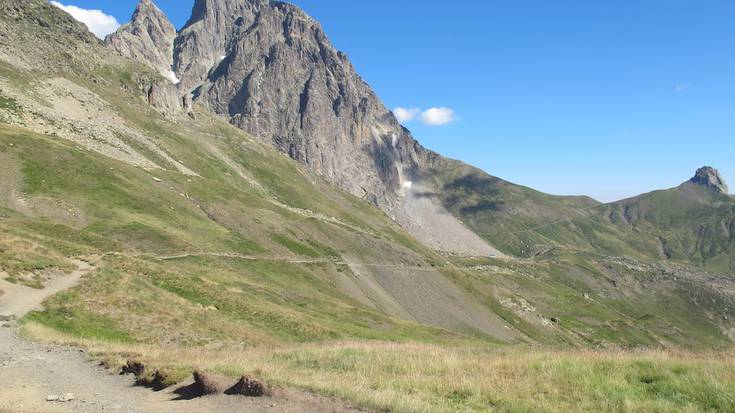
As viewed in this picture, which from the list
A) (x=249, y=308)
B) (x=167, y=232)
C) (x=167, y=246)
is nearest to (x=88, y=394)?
(x=249, y=308)

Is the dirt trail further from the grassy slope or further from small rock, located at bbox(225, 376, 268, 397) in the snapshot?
small rock, located at bbox(225, 376, 268, 397)

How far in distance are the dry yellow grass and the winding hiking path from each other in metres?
0.99

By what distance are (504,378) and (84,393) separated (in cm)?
1532

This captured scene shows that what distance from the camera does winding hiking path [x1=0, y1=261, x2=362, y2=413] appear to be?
1483 centimetres

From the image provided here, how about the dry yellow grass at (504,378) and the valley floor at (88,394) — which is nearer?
the dry yellow grass at (504,378)

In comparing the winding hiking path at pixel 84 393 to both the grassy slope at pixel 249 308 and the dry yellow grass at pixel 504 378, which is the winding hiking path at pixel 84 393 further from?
the grassy slope at pixel 249 308

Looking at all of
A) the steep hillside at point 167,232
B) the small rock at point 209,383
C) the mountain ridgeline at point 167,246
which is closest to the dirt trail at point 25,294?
the mountain ridgeline at point 167,246

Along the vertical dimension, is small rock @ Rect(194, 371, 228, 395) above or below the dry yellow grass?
above

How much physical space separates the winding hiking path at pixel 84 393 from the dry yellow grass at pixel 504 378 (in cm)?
99

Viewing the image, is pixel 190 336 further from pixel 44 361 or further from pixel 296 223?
pixel 296 223

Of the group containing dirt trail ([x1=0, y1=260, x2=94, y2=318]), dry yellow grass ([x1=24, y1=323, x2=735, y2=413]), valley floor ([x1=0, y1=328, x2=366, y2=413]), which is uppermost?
dirt trail ([x1=0, y1=260, x2=94, y2=318])

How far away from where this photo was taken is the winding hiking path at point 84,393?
1483 centimetres

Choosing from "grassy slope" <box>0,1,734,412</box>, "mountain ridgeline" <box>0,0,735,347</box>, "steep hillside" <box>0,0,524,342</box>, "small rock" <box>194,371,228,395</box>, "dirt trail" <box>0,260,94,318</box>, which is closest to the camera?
"grassy slope" <box>0,1,734,412</box>

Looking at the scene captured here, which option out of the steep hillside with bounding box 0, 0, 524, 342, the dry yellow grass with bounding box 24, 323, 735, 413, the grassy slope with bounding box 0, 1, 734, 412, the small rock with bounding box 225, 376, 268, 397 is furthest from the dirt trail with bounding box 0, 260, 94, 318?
the small rock with bounding box 225, 376, 268, 397
